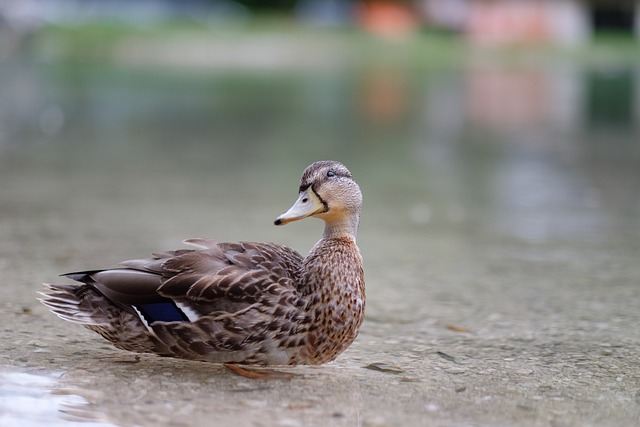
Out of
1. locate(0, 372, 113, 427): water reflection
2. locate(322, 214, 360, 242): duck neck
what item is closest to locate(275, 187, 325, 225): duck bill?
locate(322, 214, 360, 242): duck neck

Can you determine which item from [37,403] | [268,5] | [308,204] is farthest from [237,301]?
[268,5]

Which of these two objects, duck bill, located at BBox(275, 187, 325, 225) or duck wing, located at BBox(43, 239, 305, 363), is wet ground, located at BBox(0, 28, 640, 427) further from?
duck bill, located at BBox(275, 187, 325, 225)

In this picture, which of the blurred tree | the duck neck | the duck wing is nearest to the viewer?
the duck wing

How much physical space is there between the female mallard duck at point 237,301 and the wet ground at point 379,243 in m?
0.12

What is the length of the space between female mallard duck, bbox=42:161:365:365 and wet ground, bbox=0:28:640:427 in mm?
120

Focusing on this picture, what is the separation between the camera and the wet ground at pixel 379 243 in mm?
3420

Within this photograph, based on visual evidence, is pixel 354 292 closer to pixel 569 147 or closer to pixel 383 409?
pixel 383 409

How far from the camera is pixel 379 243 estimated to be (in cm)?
612

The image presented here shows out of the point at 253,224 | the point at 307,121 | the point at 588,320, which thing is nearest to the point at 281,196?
→ the point at 253,224

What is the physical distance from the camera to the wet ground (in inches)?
135

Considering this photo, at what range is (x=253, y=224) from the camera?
6.53 meters

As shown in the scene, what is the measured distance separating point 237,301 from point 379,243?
2.63 metres

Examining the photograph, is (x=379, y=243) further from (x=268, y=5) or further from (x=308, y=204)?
(x=268, y=5)

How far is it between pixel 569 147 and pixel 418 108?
15.9 feet
